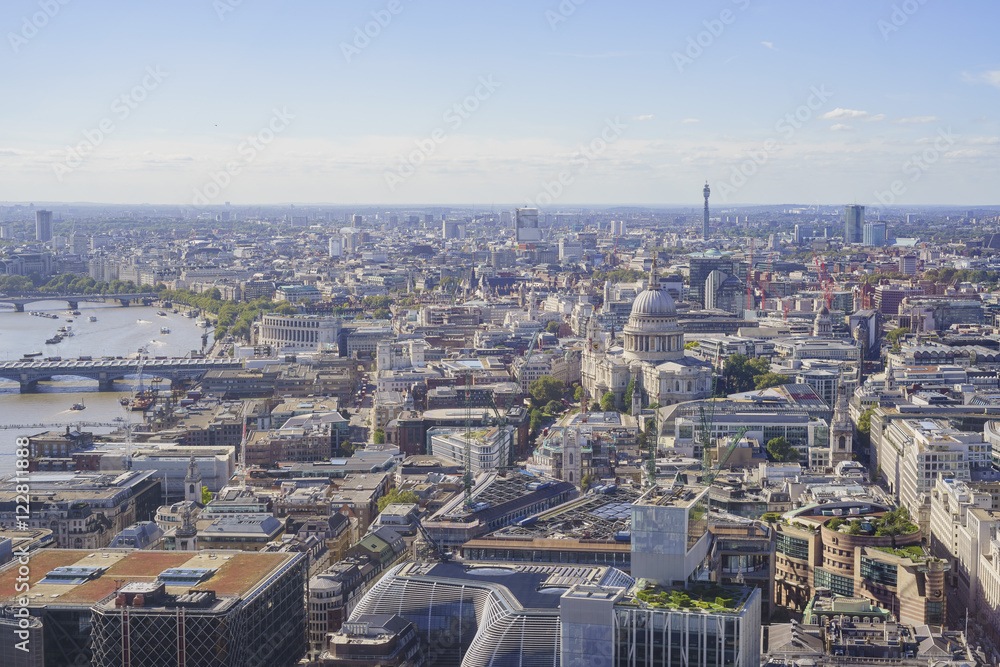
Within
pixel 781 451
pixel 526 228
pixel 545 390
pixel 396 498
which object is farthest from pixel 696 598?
pixel 526 228

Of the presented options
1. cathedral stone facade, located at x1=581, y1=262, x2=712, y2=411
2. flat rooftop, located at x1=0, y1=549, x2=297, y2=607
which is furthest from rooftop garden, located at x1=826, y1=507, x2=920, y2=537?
cathedral stone facade, located at x1=581, y1=262, x2=712, y2=411

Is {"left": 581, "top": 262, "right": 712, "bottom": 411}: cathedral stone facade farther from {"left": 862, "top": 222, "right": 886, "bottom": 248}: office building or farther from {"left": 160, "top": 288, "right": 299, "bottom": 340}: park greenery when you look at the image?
{"left": 862, "top": 222, "right": 886, "bottom": 248}: office building

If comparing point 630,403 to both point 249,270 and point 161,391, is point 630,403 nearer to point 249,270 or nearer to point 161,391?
point 161,391

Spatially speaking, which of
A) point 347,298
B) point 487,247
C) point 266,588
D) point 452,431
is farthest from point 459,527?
point 487,247

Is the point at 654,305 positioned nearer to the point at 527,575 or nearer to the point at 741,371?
the point at 741,371

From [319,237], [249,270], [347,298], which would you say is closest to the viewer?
[347,298]

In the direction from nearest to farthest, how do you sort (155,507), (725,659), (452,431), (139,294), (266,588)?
(725,659), (266,588), (155,507), (452,431), (139,294)
